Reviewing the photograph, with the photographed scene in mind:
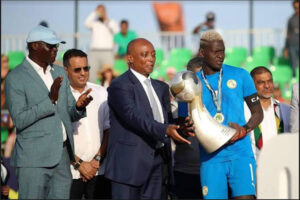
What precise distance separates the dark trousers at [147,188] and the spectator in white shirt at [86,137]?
966mm

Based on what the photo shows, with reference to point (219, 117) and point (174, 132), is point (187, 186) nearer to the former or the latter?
point (219, 117)

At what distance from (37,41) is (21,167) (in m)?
1.13

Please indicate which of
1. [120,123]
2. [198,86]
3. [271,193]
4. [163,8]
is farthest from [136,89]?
[163,8]

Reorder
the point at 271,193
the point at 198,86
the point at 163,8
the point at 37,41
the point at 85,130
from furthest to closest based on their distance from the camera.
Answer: the point at 163,8
the point at 85,130
the point at 37,41
the point at 198,86
the point at 271,193

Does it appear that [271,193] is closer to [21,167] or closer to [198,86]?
[198,86]

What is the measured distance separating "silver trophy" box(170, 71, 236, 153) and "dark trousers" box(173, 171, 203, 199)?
2.08 metres

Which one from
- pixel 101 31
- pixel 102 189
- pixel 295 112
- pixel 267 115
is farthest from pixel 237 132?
pixel 101 31

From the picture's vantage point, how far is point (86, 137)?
860 centimetres

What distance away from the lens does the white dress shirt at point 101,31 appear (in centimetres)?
1786

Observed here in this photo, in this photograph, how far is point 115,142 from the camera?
767 cm

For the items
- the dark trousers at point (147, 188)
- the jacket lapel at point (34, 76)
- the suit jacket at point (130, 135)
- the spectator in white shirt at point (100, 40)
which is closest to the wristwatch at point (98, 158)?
the suit jacket at point (130, 135)

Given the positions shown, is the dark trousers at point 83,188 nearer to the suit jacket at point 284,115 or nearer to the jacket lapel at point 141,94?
the jacket lapel at point 141,94

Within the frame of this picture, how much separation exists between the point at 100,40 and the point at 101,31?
0.64 ft

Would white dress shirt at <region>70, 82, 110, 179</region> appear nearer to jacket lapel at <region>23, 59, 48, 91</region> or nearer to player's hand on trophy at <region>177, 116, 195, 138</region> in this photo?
jacket lapel at <region>23, 59, 48, 91</region>
